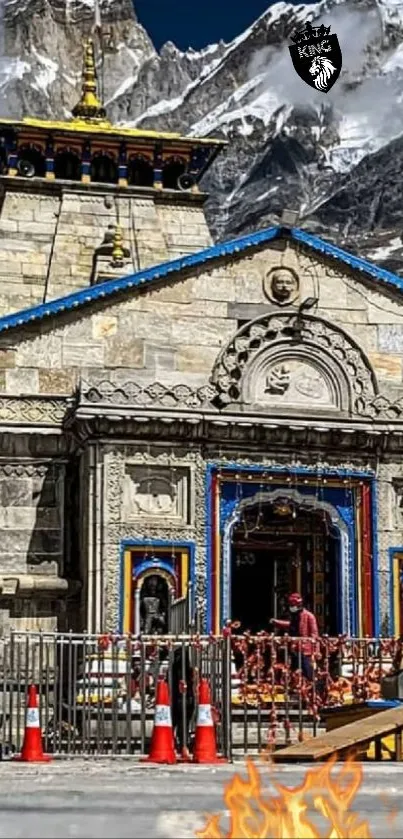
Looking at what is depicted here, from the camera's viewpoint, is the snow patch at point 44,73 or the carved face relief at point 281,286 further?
the snow patch at point 44,73

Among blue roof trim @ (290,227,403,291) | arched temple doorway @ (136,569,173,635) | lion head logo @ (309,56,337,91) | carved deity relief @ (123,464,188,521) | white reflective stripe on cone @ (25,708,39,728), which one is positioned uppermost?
blue roof trim @ (290,227,403,291)

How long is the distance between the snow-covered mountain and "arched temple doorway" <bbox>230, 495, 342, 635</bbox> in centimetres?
4266

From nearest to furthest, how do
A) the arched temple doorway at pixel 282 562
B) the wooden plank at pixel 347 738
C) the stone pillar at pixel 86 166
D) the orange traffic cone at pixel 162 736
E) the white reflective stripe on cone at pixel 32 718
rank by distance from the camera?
1. the wooden plank at pixel 347 738
2. the orange traffic cone at pixel 162 736
3. the white reflective stripe on cone at pixel 32 718
4. the arched temple doorway at pixel 282 562
5. the stone pillar at pixel 86 166

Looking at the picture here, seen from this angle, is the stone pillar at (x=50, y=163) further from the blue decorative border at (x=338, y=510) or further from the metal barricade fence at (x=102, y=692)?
the metal barricade fence at (x=102, y=692)

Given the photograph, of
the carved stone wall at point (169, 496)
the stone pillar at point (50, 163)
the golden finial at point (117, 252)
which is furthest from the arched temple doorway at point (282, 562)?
the stone pillar at point (50, 163)

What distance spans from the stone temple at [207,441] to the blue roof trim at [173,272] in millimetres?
36

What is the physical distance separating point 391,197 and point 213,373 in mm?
49726

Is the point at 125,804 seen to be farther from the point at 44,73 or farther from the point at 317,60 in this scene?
the point at 44,73

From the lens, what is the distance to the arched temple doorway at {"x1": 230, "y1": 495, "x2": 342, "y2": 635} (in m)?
25.6

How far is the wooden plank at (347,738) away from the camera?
47.6ft

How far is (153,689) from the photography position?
18.6 metres

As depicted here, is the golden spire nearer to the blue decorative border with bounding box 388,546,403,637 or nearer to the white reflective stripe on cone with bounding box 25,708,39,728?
the blue decorative border with bounding box 388,546,403,637

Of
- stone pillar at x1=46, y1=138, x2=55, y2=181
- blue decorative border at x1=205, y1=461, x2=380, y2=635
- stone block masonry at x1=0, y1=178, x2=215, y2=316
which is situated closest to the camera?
blue decorative border at x1=205, y1=461, x2=380, y2=635

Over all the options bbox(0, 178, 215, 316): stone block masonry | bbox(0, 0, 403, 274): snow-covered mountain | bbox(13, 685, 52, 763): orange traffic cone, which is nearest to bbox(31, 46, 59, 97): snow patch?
bbox(0, 0, 403, 274): snow-covered mountain
